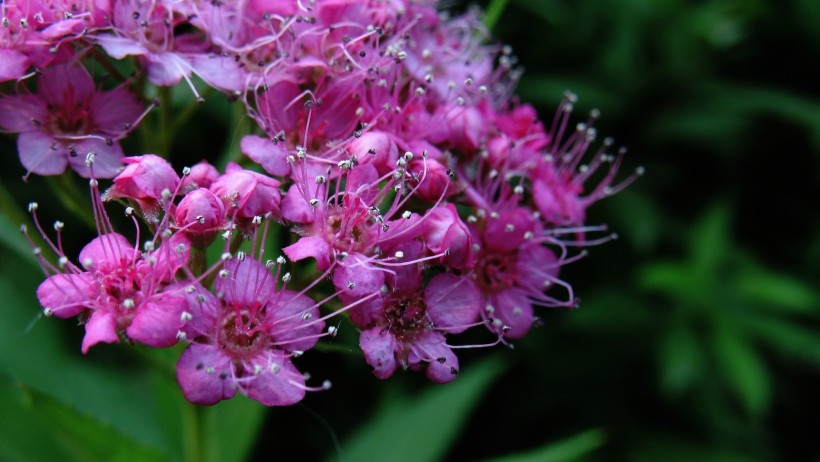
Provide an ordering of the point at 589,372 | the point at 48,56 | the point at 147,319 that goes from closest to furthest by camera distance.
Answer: the point at 147,319 < the point at 48,56 < the point at 589,372

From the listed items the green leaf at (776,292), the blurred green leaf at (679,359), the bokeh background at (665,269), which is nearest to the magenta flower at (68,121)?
the bokeh background at (665,269)

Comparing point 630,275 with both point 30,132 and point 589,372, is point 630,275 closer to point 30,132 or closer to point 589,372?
point 589,372

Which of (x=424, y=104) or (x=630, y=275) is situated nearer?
(x=424, y=104)

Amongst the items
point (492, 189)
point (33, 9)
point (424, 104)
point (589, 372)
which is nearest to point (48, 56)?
point (33, 9)

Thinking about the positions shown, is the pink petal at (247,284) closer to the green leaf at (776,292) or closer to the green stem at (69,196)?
the green stem at (69,196)

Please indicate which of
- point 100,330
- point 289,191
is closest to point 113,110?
point 289,191

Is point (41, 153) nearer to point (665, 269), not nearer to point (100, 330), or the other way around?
point (100, 330)

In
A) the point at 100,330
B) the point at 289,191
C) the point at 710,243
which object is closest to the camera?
the point at 100,330
